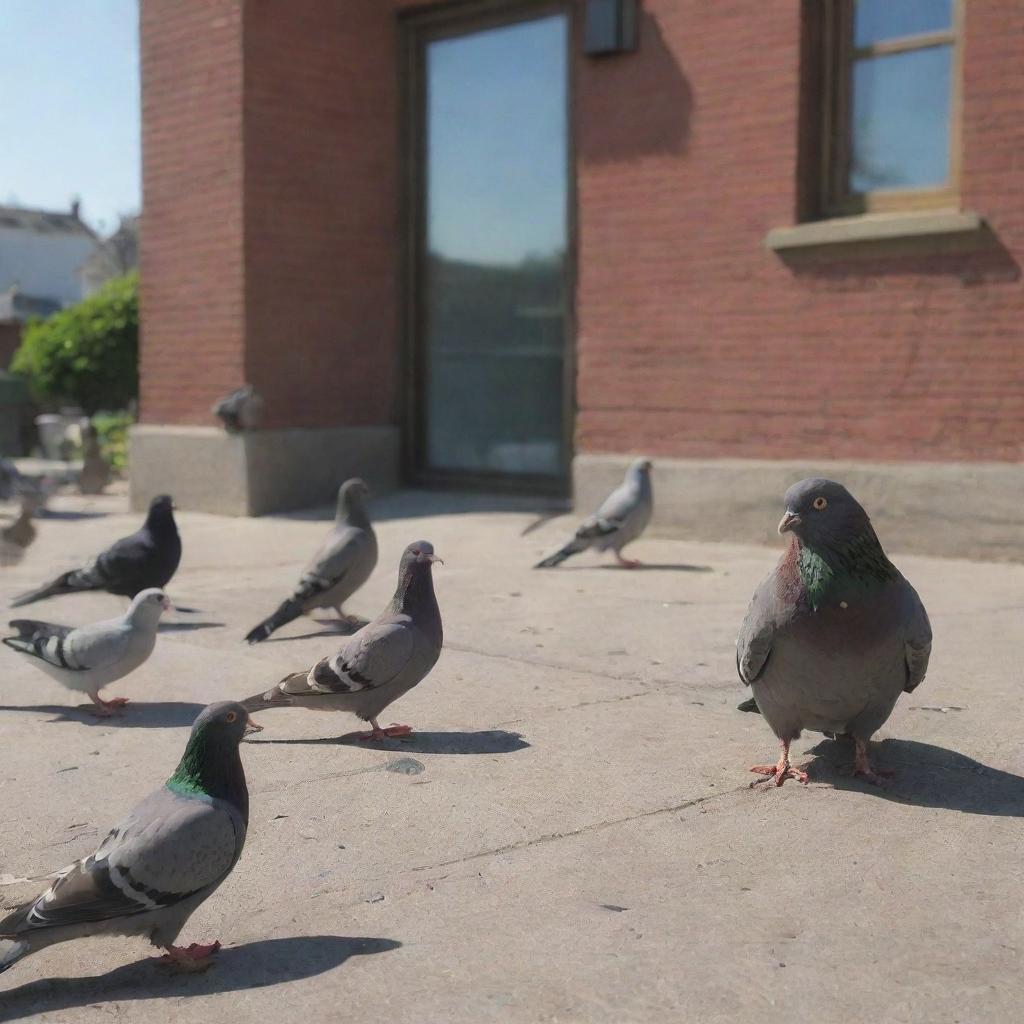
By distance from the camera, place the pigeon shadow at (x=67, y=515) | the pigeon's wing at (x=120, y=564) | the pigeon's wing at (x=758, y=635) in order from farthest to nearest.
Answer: the pigeon shadow at (x=67, y=515)
the pigeon's wing at (x=120, y=564)
the pigeon's wing at (x=758, y=635)

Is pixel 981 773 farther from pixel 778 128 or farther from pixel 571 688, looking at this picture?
pixel 778 128

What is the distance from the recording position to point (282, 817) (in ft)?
14.0

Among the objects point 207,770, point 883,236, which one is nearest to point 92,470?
point 883,236

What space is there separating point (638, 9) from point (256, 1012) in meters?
8.58

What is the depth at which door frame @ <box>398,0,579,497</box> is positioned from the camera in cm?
1182

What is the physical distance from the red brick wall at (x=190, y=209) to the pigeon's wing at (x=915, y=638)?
27.2 ft

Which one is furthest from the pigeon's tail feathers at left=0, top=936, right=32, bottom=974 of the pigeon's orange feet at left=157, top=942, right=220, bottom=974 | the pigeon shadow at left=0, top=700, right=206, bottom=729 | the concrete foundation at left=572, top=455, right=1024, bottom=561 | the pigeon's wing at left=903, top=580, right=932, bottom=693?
the concrete foundation at left=572, top=455, right=1024, bottom=561

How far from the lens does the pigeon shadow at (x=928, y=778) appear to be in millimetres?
4297

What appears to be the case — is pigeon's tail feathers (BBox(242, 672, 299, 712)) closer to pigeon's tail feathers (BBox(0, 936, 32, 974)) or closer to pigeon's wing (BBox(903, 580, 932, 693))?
pigeon's tail feathers (BBox(0, 936, 32, 974))

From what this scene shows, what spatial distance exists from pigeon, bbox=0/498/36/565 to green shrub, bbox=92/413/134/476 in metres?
8.43

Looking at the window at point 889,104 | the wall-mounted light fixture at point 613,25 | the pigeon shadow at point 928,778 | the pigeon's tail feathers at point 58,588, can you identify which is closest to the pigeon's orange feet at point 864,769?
the pigeon shadow at point 928,778

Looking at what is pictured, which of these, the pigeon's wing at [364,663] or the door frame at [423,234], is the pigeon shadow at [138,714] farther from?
the door frame at [423,234]

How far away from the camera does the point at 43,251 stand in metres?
67.8

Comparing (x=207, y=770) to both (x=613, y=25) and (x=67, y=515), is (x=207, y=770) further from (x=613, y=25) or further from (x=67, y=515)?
(x=67, y=515)
